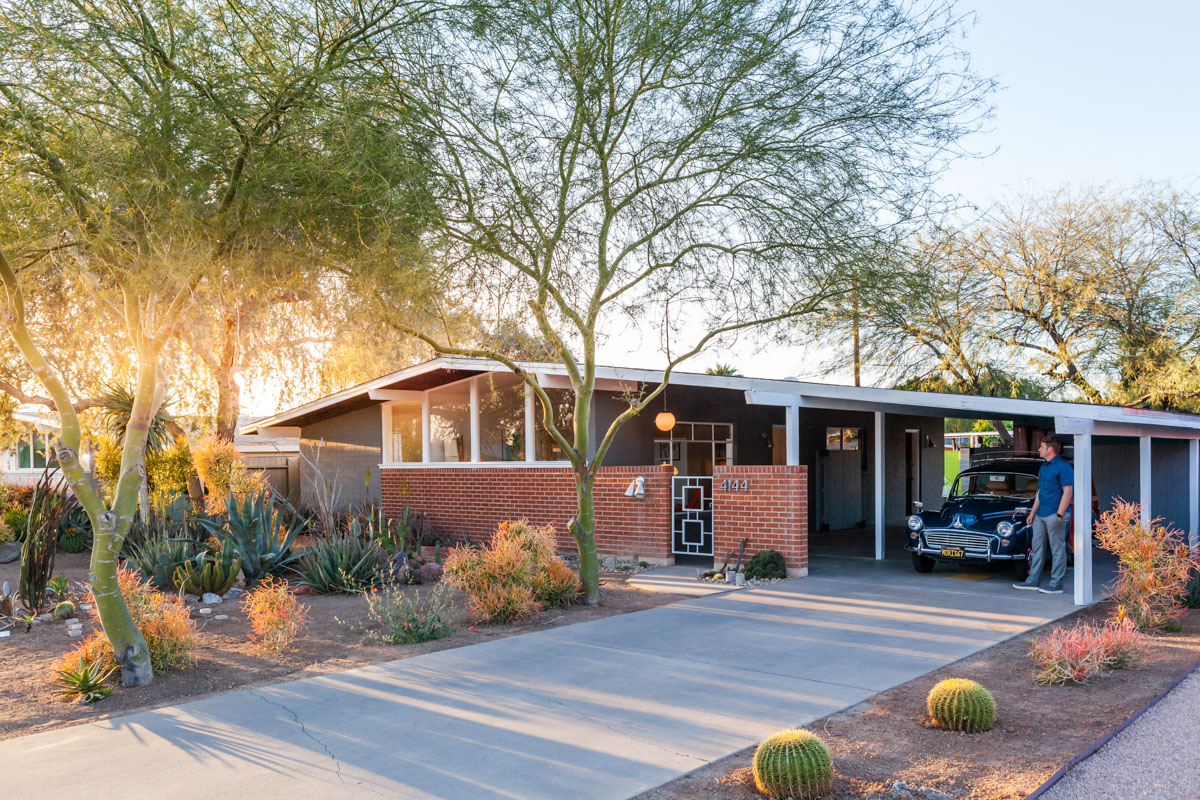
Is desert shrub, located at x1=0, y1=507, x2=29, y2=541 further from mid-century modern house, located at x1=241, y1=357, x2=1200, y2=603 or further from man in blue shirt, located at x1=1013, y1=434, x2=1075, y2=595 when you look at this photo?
man in blue shirt, located at x1=1013, y1=434, x2=1075, y2=595

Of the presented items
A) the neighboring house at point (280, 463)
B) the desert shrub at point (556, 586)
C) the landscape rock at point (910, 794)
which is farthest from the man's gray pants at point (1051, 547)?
the neighboring house at point (280, 463)

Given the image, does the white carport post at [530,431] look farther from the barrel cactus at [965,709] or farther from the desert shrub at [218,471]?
the barrel cactus at [965,709]

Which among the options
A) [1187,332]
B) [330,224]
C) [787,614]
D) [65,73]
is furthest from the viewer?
[1187,332]

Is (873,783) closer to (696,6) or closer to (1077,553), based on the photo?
(1077,553)

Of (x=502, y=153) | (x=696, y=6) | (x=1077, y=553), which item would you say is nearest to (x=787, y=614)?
(x=1077, y=553)

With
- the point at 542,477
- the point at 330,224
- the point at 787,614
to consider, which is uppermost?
the point at 330,224

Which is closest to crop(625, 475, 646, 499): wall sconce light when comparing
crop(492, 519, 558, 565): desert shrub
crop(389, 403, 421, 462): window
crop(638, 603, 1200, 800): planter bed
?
crop(492, 519, 558, 565): desert shrub

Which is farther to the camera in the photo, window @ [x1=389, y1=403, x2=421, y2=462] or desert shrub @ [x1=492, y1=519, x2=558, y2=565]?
window @ [x1=389, y1=403, x2=421, y2=462]

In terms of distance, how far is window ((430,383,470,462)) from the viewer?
59.2 ft

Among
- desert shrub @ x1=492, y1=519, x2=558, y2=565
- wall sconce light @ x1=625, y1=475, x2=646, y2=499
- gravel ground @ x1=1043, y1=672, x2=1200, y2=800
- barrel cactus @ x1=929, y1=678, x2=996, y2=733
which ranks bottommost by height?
gravel ground @ x1=1043, y1=672, x2=1200, y2=800

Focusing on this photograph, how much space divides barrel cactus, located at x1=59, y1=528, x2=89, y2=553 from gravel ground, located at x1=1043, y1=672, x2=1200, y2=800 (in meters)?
17.2

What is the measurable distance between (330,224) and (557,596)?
4.81 m

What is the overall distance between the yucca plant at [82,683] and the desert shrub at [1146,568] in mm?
8922

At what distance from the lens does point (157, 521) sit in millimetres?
13414
